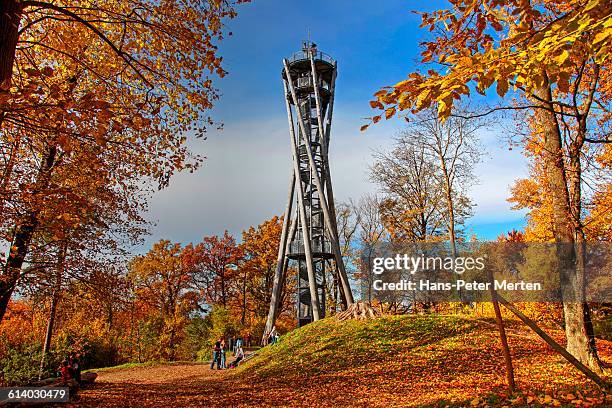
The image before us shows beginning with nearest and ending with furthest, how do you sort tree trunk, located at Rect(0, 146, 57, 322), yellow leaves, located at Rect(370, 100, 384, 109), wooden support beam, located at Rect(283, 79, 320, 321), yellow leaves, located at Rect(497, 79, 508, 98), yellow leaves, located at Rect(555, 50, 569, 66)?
yellow leaves, located at Rect(555, 50, 569, 66)
yellow leaves, located at Rect(497, 79, 508, 98)
yellow leaves, located at Rect(370, 100, 384, 109)
tree trunk, located at Rect(0, 146, 57, 322)
wooden support beam, located at Rect(283, 79, 320, 321)

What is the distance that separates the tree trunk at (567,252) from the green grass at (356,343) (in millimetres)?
4531

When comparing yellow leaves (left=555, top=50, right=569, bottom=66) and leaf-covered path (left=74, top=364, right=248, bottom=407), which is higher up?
yellow leaves (left=555, top=50, right=569, bottom=66)

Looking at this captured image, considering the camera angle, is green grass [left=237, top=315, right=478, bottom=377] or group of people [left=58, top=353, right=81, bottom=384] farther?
green grass [left=237, top=315, right=478, bottom=377]

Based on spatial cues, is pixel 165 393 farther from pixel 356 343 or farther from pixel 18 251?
pixel 356 343

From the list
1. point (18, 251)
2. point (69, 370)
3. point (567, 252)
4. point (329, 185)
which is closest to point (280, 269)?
point (329, 185)

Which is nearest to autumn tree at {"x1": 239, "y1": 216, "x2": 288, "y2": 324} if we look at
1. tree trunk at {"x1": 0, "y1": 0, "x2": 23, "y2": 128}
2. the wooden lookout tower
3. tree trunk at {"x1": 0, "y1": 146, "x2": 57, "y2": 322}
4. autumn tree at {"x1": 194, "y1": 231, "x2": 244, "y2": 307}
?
autumn tree at {"x1": 194, "y1": 231, "x2": 244, "y2": 307}

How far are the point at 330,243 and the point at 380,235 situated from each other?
634 centimetres

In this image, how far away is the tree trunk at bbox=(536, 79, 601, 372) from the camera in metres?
6.32

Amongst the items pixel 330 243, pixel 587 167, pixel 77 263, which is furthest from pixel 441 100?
pixel 330 243

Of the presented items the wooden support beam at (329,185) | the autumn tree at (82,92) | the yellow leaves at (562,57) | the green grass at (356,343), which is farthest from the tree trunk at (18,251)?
the wooden support beam at (329,185)

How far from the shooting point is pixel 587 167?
24.6 ft

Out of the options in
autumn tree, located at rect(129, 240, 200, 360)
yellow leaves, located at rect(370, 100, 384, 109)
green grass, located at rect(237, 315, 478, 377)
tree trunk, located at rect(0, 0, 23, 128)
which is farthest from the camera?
autumn tree, located at rect(129, 240, 200, 360)

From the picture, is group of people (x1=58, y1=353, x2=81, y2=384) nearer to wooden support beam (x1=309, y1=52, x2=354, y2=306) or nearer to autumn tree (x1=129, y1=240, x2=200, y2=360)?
wooden support beam (x1=309, y1=52, x2=354, y2=306)

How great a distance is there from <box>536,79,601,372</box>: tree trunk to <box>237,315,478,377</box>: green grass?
453 cm
